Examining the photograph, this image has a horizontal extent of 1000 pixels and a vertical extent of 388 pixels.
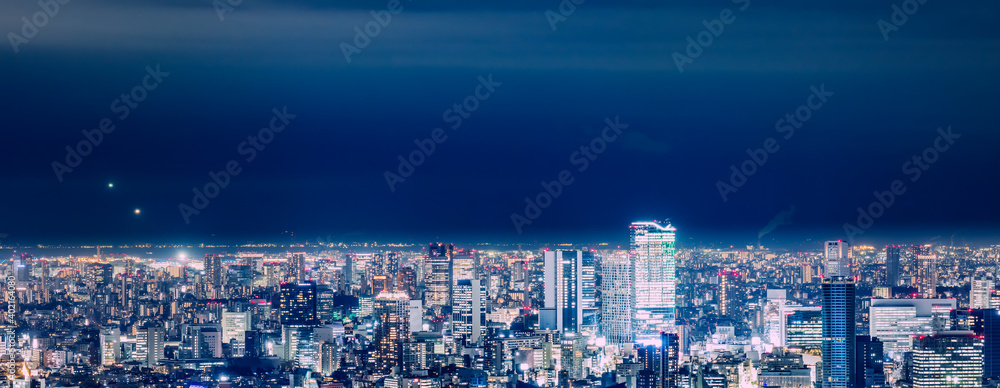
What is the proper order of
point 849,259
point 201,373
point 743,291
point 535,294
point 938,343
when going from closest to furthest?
point 938,343, point 201,373, point 849,259, point 743,291, point 535,294

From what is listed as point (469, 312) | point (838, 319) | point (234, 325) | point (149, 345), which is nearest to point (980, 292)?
point (838, 319)

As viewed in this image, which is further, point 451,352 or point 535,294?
point 535,294

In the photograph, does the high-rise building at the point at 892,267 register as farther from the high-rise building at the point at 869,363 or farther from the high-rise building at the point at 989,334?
the high-rise building at the point at 869,363

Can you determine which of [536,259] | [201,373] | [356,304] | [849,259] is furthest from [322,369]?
[849,259]

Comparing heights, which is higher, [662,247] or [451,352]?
[662,247]

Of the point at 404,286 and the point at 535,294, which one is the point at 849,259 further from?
the point at 404,286

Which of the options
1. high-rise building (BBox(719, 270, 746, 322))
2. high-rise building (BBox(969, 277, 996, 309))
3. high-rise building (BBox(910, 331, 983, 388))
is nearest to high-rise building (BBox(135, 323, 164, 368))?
high-rise building (BBox(719, 270, 746, 322))

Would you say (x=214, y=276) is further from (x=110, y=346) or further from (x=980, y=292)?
(x=980, y=292)
